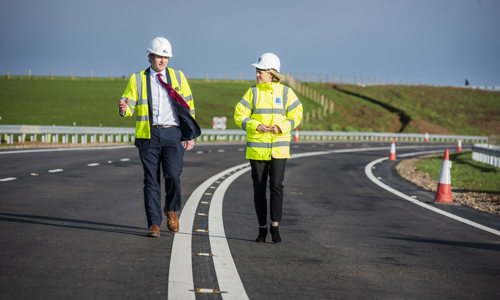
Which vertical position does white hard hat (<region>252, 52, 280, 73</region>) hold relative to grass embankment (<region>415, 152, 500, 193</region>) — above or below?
above

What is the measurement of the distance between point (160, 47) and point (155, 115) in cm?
73

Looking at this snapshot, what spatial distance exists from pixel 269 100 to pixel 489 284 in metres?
2.90

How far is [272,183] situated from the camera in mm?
7711

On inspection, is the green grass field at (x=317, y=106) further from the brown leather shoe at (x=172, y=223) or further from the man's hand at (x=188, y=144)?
the brown leather shoe at (x=172, y=223)

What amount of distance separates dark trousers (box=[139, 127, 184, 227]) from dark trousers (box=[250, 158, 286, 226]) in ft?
2.79

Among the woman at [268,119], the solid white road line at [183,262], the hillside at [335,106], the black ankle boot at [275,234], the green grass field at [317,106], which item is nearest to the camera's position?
the solid white road line at [183,262]

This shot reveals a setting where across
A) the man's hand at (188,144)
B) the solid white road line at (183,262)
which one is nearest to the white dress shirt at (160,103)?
the man's hand at (188,144)

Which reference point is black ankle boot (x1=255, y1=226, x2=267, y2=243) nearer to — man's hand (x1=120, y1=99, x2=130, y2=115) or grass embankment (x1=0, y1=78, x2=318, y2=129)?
man's hand (x1=120, y1=99, x2=130, y2=115)

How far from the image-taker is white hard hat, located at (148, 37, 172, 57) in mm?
7606

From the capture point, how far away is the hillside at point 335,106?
57.1 meters

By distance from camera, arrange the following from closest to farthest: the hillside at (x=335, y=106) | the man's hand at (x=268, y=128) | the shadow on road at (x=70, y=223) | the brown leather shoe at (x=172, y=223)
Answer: the man's hand at (x=268, y=128) → the brown leather shoe at (x=172, y=223) → the shadow on road at (x=70, y=223) → the hillside at (x=335, y=106)

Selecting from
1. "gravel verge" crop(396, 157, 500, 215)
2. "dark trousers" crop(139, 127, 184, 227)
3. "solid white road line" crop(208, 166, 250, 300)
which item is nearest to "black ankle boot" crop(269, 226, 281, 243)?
"solid white road line" crop(208, 166, 250, 300)

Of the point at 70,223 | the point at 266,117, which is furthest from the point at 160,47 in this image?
the point at 70,223

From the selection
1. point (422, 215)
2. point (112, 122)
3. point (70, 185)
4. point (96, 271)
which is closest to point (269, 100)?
point (96, 271)
